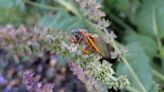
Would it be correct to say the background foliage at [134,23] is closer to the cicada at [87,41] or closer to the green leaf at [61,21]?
the green leaf at [61,21]

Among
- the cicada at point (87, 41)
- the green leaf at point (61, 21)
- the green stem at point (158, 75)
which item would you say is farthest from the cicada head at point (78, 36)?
the green stem at point (158, 75)

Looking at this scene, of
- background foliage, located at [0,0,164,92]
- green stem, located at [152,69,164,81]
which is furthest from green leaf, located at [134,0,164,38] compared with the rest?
green stem, located at [152,69,164,81]

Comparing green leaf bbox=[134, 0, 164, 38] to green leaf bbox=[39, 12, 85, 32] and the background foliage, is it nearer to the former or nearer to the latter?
the background foliage

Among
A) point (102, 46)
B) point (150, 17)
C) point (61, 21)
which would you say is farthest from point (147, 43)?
point (102, 46)

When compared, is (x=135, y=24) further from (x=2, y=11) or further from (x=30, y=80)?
(x=2, y=11)

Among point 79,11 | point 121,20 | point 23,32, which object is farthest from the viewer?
point 121,20

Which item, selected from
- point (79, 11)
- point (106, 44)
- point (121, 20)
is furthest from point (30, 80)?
point (121, 20)
